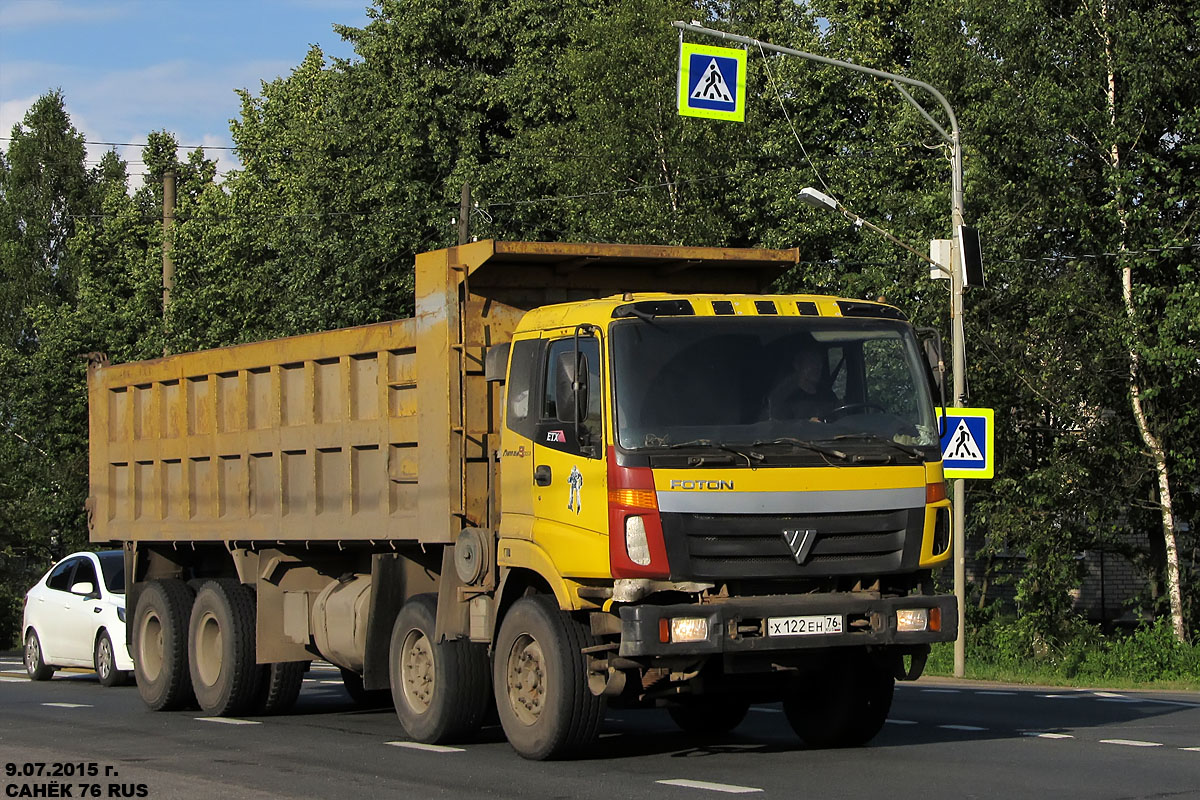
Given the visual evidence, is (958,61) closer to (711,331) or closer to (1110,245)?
(1110,245)

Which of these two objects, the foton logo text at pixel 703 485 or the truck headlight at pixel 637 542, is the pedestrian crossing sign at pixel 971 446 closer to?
the foton logo text at pixel 703 485

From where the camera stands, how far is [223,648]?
15008 mm

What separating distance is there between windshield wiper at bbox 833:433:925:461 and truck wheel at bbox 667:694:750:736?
2944 millimetres

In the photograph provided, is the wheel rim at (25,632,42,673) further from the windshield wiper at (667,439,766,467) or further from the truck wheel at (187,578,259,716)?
the windshield wiper at (667,439,766,467)

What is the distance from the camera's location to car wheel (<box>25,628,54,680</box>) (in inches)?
840

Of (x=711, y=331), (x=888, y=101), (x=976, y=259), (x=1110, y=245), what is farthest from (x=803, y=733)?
(x=888, y=101)

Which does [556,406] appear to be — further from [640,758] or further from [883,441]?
[640,758]

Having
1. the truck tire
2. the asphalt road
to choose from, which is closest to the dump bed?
the truck tire

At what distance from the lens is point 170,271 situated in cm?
4319

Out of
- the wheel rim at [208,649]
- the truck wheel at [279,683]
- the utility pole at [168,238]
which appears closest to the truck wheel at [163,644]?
the wheel rim at [208,649]

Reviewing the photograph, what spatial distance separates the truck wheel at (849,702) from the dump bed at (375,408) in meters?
2.61

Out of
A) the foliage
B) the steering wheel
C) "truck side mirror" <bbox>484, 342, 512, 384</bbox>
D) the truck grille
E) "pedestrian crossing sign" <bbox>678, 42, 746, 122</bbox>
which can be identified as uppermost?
"pedestrian crossing sign" <bbox>678, 42, 746, 122</bbox>

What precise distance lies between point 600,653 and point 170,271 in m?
34.8

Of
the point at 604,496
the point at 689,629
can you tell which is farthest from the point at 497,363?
the point at 689,629
